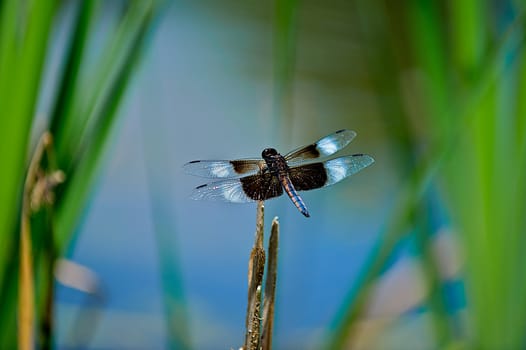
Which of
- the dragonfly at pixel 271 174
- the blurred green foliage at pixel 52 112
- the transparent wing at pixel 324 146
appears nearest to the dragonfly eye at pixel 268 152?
the dragonfly at pixel 271 174

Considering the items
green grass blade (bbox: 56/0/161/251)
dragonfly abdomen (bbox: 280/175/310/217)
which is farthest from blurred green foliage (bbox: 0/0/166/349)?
dragonfly abdomen (bbox: 280/175/310/217)

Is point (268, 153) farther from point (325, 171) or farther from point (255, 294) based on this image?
point (255, 294)

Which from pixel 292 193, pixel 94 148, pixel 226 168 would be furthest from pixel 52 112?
pixel 292 193

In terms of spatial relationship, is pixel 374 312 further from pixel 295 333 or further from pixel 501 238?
pixel 501 238

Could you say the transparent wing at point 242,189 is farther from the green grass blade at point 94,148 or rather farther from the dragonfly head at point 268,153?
the green grass blade at point 94,148

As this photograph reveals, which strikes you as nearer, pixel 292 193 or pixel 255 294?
pixel 255 294

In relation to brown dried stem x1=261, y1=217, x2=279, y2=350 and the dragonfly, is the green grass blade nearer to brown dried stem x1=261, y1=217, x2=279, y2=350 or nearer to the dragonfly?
the dragonfly

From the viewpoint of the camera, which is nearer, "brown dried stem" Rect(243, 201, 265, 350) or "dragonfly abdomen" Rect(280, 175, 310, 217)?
"brown dried stem" Rect(243, 201, 265, 350)
